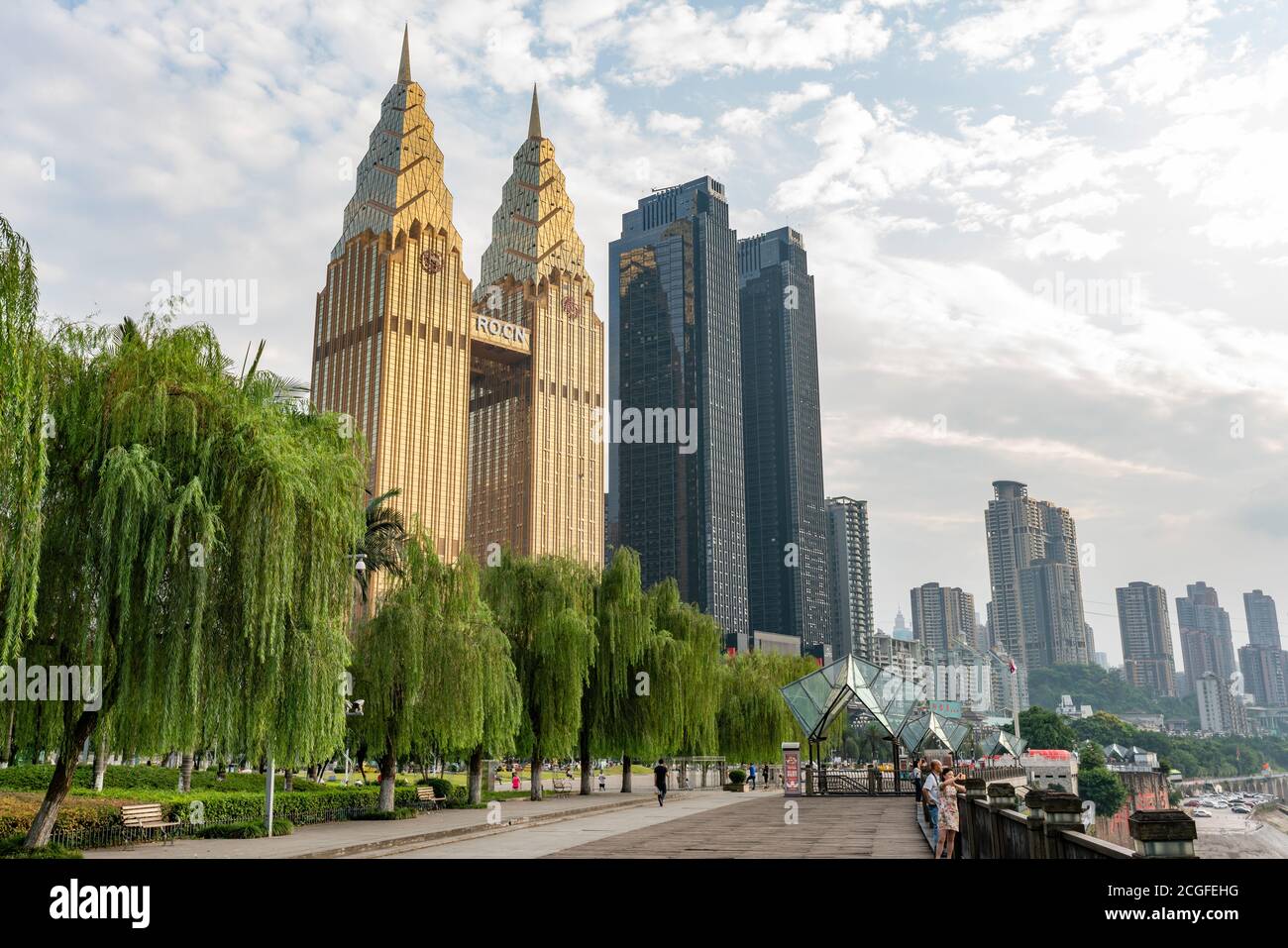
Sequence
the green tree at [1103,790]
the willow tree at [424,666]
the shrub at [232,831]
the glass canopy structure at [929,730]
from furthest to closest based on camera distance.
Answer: the green tree at [1103,790] → the glass canopy structure at [929,730] → the willow tree at [424,666] → the shrub at [232,831]

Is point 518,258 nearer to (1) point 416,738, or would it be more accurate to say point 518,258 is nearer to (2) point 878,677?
(2) point 878,677

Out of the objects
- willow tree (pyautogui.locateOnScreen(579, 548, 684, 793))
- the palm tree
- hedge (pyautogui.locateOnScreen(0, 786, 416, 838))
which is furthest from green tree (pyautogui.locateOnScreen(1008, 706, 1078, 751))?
hedge (pyautogui.locateOnScreen(0, 786, 416, 838))

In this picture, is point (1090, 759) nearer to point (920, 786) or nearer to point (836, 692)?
point (836, 692)

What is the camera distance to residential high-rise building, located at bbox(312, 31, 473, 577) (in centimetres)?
13075

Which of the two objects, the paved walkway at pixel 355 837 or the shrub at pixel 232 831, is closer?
the paved walkway at pixel 355 837

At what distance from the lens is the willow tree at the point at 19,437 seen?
12195 mm

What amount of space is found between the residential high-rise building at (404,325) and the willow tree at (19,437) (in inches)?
4538

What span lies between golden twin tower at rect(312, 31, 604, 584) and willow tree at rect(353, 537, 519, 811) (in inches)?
3357

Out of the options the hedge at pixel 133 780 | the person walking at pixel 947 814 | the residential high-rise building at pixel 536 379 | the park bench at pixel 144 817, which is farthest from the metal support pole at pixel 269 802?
the residential high-rise building at pixel 536 379

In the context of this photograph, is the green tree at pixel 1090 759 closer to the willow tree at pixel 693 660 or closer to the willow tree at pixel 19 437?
the willow tree at pixel 693 660

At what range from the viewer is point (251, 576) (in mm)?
15477

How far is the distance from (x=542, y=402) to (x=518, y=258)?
1134 inches

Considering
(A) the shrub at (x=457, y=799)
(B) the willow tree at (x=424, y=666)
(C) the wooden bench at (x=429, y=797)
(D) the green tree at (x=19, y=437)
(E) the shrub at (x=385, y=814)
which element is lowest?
(A) the shrub at (x=457, y=799)

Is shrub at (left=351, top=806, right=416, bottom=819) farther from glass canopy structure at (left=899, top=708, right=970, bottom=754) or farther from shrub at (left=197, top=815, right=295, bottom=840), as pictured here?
glass canopy structure at (left=899, top=708, right=970, bottom=754)
